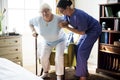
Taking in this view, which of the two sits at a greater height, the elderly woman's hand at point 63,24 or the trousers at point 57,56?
the elderly woman's hand at point 63,24

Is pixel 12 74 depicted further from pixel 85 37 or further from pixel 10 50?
pixel 10 50

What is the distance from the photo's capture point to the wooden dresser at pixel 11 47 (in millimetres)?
3904

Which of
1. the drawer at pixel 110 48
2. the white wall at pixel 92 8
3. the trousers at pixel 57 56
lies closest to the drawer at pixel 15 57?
the trousers at pixel 57 56

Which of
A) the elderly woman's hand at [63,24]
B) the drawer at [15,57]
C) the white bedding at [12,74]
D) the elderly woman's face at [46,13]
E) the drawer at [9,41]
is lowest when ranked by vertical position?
the drawer at [15,57]

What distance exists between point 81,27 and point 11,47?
1.48 metres

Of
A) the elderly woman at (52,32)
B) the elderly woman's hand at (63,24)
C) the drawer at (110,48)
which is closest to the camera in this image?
the elderly woman's hand at (63,24)

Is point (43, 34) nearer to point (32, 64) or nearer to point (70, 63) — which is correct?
point (70, 63)

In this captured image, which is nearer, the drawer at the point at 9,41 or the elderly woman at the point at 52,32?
the elderly woman at the point at 52,32

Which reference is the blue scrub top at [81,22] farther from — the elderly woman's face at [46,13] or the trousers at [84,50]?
the elderly woman's face at [46,13]

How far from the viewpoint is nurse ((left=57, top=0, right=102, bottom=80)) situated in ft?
10.4

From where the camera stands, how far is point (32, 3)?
4809 millimetres

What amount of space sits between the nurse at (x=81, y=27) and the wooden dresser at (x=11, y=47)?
112 cm

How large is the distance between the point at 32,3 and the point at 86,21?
6.25 ft

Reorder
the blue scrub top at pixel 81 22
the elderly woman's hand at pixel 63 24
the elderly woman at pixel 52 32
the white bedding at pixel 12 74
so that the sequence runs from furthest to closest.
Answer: the elderly woman at pixel 52 32 → the elderly woman's hand at pixel 63 24 → the blue scrub top at pixel 81 22 → the white bedding at pixel 12 74
